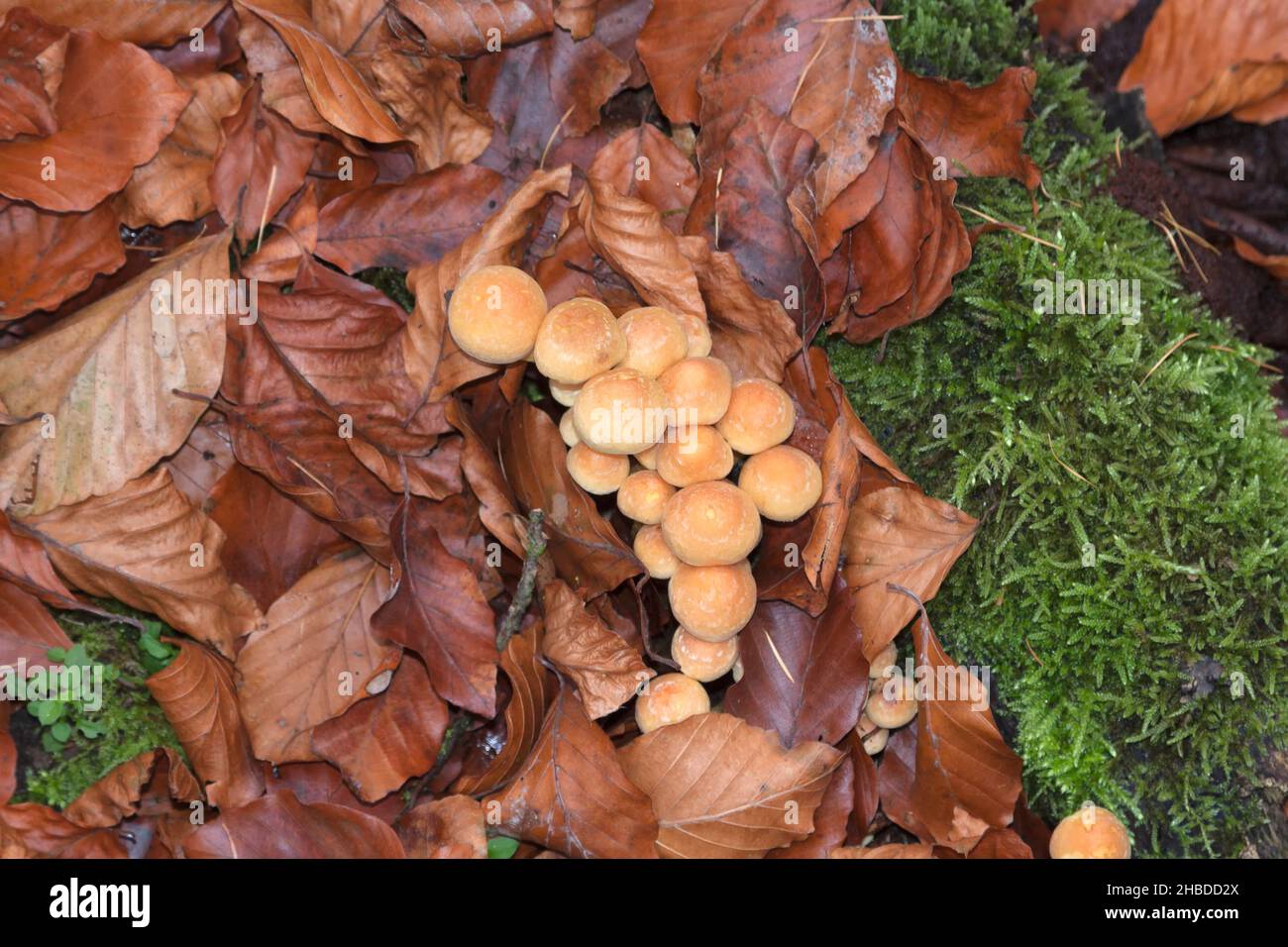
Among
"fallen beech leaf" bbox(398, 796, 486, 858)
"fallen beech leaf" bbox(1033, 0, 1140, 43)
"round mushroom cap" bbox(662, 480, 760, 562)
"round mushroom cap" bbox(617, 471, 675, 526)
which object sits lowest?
"fallen beech leaf" bbox(398, 796, 486, 858)

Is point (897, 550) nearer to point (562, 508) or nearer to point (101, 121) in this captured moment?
point (562, 508)

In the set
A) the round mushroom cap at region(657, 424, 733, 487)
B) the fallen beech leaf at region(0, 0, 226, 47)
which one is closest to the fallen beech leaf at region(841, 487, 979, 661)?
the round mushroom cap at region(657, 424, 733, 487)

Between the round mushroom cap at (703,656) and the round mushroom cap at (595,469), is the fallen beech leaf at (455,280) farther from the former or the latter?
the round mushroom cap at (703,656)

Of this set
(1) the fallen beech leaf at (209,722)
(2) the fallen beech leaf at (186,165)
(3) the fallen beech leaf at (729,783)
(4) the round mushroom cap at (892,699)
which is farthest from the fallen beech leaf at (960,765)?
(2) the fallen beech leaf at (186,165)

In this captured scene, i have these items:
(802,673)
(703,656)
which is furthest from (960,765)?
(703,656)

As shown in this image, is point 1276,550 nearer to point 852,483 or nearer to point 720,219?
point 852,483

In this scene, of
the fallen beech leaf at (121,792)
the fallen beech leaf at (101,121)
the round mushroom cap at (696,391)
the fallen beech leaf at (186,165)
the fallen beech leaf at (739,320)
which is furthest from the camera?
the fallen beech leaf at (186,165)

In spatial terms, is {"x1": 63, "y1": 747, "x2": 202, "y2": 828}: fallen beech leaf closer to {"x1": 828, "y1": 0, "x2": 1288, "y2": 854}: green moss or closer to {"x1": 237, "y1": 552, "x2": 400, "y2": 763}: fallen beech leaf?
{"x1": 237, "y1": 552, "x2": 400, "y2": 763}: fallen beech leaf
